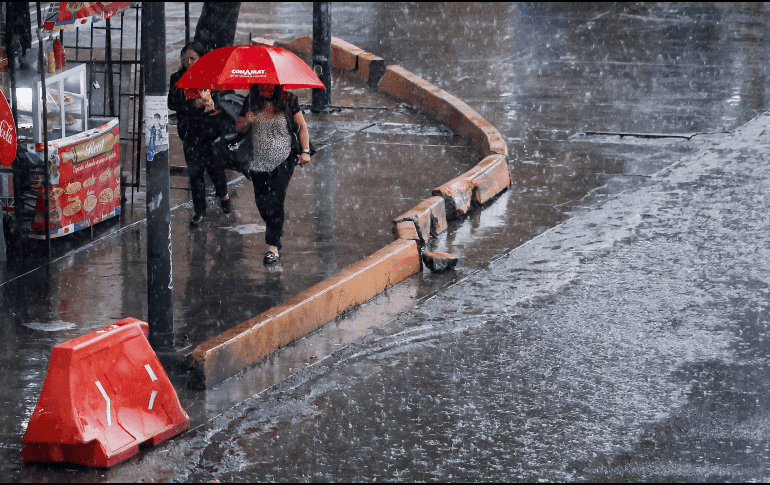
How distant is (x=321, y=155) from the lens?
13.4 m

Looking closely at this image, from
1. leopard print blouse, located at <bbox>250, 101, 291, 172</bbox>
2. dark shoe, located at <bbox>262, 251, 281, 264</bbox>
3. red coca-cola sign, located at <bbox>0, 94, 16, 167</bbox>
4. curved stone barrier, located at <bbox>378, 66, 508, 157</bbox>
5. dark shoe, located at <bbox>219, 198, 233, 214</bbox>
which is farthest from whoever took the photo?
curved stone barrier, located at <bbox>378, 66, 508, 157</bbox>

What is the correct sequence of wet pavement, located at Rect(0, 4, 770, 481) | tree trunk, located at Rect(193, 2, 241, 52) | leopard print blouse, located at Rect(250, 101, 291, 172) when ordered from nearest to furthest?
wet pavement, located at Rect(0, 4, 770, 481), leopard print blouse, located at Rect(250, 101, 291, 172), tree trunk, located at Rect(193, 2, 241, 52)

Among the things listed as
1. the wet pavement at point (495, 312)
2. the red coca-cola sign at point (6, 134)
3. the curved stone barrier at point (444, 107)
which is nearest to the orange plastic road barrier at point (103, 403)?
the wet pavement at point (495, 312)

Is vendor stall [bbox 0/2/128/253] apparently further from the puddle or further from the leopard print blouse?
the leopard print blouse

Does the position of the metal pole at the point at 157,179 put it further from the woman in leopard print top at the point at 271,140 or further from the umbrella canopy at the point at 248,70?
the woman in leopard print top at the point at 271,140

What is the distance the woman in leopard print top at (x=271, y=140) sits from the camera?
9.18 metres

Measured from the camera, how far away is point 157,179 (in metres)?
7.45

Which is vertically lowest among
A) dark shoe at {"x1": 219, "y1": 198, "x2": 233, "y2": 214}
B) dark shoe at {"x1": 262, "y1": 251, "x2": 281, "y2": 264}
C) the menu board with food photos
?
dark shoe at {"x1": 262, "y1": 251, "x2": 281, "y2": 264}

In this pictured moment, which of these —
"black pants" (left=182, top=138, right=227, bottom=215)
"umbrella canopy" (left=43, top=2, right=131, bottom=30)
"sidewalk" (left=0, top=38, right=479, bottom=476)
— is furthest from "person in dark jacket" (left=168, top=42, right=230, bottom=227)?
"umbrella canopy" (left=43, top=2, right=131, bottom=30)

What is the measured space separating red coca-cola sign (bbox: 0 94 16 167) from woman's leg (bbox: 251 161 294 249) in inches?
78.2

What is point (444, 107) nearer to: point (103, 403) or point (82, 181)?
point (82, 181)

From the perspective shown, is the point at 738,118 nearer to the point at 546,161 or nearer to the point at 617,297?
the point at 546,161

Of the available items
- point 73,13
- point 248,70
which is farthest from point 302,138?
point 73,13

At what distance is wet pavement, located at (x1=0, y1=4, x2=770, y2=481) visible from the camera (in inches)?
254
